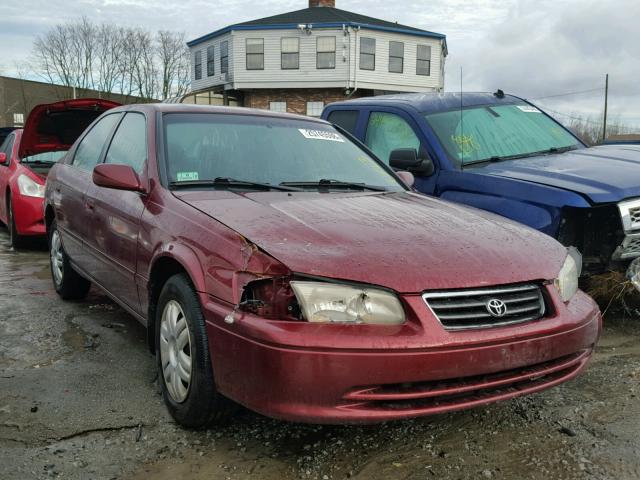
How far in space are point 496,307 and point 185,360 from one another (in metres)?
1.37

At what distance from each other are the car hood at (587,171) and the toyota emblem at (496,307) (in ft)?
5.70

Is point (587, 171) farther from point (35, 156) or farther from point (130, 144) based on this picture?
point (35, 156)

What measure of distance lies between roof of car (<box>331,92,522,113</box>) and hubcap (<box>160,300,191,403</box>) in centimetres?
309

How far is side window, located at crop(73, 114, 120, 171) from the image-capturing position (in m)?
4.39

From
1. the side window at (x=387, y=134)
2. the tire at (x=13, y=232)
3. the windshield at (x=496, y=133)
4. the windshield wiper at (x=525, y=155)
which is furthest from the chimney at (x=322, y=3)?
the windshield wiper at (x=525, y=155)

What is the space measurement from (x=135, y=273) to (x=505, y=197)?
2467 mm

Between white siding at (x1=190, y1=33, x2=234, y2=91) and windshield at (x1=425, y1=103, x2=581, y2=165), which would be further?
white siding at (x1=190, y1=33, x2=234, y2=91)

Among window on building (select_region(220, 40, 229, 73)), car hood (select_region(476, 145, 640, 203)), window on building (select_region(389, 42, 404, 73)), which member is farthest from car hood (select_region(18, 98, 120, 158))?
window on building (select_region(389, 42, 404, 73))

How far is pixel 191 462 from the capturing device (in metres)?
2.49

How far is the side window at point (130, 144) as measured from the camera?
356 cm

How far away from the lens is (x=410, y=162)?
4645 mm

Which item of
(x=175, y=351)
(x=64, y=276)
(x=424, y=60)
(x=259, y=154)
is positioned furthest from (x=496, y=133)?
(x=424, y=60)

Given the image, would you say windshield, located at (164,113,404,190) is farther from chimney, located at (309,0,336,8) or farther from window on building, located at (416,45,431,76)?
chimney, located at (309,0,336,8)

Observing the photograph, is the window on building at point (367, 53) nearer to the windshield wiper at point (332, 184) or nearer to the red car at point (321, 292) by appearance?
the windshield wiper at point (332, 184)
